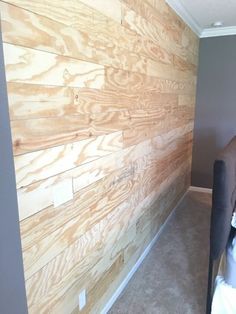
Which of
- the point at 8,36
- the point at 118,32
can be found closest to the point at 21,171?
the point at 8,36

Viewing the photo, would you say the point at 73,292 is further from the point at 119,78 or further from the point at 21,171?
the point at 119,78

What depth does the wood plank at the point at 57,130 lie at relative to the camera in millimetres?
930

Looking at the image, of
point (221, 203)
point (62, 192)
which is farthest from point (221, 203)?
point (62, 192)

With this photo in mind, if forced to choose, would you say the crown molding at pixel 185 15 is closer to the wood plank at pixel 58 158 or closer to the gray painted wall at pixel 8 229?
the wood plank at pixel 58 158

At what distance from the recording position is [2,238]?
2.13 ft

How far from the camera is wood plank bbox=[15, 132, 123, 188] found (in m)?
0.96

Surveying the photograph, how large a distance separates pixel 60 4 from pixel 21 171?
0.70 m

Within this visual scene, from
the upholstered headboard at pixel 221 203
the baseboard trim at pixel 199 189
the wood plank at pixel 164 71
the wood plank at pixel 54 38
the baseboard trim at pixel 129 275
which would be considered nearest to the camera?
the wood plank at pixel 54 38

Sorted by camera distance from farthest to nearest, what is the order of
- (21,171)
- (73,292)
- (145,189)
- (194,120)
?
1. (194,120)
2. (145,189)
3. (73,292)
4. (21,171)

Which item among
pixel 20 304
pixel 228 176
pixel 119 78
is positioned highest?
pixel 119 78

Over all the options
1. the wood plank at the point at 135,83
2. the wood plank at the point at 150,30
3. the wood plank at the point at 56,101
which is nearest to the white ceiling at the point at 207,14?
the wood plank at the point at 150,30

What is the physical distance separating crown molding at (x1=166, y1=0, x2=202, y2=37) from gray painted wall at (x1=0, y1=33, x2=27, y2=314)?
218cm

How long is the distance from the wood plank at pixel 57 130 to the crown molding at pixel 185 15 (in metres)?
1.50

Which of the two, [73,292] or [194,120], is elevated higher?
[194,120]
